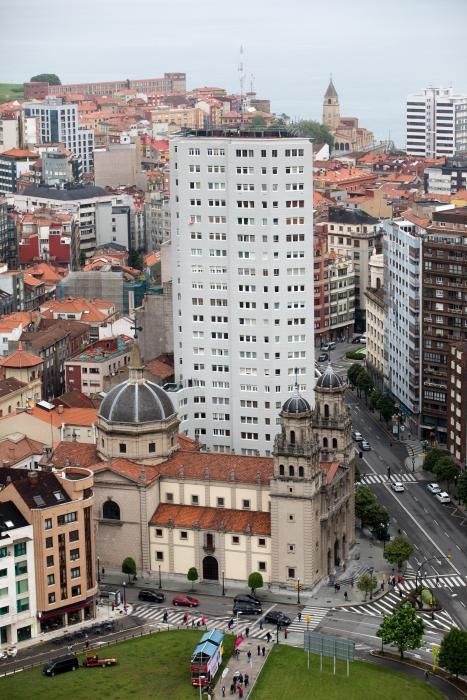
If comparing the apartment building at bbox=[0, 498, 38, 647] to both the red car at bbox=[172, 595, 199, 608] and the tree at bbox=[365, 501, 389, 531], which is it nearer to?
the red car at bbox=[172, 595, 199, 608]

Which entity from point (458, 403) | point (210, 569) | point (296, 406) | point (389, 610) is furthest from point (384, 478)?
point (296, 406)

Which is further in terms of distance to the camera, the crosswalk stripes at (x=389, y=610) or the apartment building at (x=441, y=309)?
the apartment building at (x=441, y=309)

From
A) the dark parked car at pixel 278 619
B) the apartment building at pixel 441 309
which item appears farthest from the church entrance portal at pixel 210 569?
the apartment building at pixel 441 309

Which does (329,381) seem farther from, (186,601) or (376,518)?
(186,601)

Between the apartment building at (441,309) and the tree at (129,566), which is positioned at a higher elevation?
the apartment building at (441,309)

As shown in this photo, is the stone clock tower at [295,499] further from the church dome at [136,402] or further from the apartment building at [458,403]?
the apartment building at [458,403]

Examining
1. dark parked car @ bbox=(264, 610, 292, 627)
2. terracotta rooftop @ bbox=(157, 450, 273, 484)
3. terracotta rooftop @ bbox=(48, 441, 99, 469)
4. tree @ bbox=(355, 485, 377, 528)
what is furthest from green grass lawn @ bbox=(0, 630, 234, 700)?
tree @ bbox=(355, 485, 377, 528)
